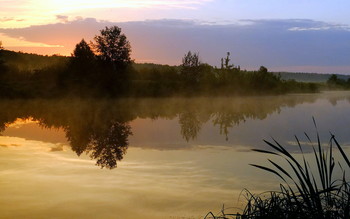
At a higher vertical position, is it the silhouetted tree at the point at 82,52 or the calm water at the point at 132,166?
the silhouetted tree at the point at 82,52

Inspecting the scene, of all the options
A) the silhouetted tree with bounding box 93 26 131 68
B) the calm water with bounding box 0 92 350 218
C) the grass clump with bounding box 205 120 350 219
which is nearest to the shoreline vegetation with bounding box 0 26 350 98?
the silhouetted tree with bounding box 93 26 131 68

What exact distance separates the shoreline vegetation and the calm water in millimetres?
20932

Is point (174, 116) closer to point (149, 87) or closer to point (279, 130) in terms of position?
point (279, 130)

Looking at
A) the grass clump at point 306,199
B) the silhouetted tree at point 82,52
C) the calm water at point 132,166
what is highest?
the silhouetted tree at point 82,52

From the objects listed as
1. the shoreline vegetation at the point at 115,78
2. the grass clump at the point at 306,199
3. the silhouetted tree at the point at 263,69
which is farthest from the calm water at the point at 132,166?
the silhouetted tree at the point at 263,69

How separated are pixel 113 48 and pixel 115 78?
→ 13.1 feet

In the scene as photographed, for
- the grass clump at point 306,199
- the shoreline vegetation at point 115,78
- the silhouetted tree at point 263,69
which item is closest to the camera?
the grass clump at point 306,199

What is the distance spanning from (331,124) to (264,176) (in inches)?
523

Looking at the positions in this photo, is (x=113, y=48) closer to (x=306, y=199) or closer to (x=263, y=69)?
(x=263, y=69)

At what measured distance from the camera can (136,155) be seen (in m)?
13.2

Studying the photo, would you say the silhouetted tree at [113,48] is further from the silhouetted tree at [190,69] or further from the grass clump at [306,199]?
the grass clump at [306,199]

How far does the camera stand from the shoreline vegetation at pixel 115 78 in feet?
144

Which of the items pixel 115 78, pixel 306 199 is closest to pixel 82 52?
pixel 115 78

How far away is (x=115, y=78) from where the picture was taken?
4628 centimetres
